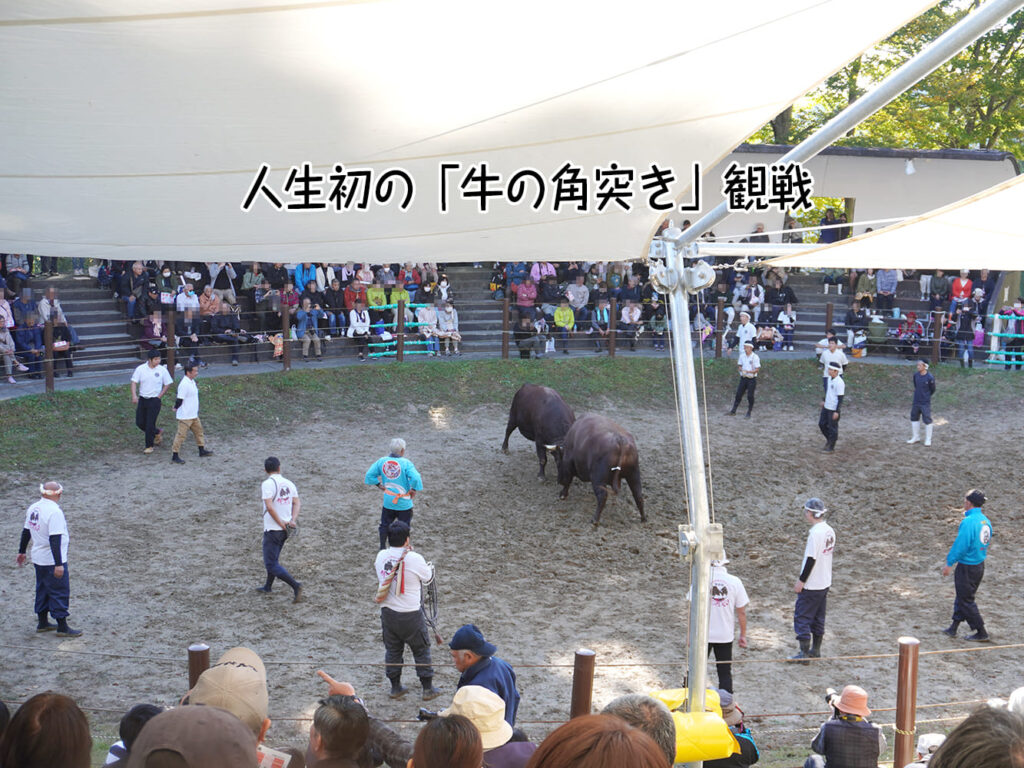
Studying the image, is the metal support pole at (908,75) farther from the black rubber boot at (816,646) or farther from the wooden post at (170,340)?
the wooden post at (170,340)

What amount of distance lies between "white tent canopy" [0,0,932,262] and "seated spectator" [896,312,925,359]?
58.2ft

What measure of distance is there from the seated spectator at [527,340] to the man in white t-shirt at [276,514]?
36.1 feet

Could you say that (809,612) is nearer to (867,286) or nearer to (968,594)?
(968,594)

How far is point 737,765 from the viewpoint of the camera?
215 inches

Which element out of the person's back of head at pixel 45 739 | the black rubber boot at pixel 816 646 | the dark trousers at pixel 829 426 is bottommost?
the black rubber boot at pixel 816 646

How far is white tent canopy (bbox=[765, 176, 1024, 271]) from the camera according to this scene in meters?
5.85

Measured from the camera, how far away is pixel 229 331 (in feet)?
61.8

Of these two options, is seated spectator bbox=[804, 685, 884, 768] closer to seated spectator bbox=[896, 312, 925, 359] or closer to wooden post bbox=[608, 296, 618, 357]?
wooden post bbox=[608, 296, 618, 357]

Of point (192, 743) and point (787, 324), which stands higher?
point (787, 324)

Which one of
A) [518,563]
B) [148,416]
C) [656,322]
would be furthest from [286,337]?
[518,563]

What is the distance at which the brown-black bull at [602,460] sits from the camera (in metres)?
13.1

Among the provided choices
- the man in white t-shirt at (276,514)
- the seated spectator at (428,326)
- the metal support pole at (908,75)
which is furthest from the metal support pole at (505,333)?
the metal support pole at (908,75)

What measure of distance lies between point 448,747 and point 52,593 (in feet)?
23.9

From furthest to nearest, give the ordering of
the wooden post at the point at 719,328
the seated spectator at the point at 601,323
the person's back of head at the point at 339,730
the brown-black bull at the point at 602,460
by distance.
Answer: the seated spectator at the point at 601,323 → the wooden post at the point at 719,328 → the brown-black bull at the point at 602,460 → the person's back of head at the point at 339,730
